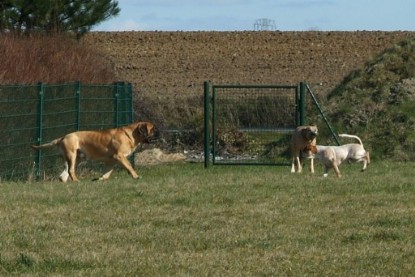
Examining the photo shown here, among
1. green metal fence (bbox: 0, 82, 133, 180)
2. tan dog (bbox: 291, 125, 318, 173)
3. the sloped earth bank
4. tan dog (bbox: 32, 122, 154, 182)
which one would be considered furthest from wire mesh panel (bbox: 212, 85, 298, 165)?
the sloped earth bank

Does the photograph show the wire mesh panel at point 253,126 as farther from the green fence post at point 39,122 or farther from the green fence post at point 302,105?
the green fence post at point 39,122

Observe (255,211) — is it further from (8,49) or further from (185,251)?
(8,49)

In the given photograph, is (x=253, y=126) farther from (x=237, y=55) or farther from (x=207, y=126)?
(x=237, y=55)

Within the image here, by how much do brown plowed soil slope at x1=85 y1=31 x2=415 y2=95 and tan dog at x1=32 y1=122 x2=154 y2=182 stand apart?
27.1 metres

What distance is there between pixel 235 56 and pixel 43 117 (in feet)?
120

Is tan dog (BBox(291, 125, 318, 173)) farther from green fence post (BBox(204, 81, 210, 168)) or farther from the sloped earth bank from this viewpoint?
the sloped earth bank

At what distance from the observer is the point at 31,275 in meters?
9.56

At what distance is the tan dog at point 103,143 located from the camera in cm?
1925

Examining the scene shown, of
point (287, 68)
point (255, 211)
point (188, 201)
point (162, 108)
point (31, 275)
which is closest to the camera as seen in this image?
point (31, 275)

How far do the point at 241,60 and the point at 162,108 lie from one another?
24868 millimetres

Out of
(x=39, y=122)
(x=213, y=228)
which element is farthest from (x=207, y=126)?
(x=213, y=228)

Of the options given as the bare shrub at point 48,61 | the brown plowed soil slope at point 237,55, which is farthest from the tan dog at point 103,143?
the brown plowed soil slope at point 237,55

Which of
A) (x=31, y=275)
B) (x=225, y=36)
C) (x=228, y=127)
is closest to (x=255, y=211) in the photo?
(x=31, y=275)

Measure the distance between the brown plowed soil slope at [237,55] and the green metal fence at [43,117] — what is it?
23.5 metres
